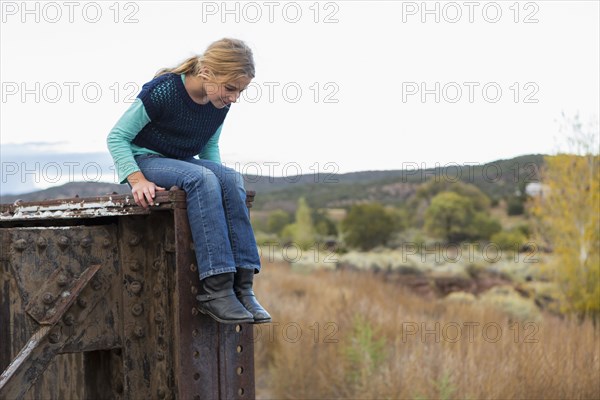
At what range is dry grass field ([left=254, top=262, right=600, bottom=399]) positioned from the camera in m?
6.07

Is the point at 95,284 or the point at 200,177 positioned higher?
the point at 200,177

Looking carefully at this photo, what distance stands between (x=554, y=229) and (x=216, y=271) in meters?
12.3

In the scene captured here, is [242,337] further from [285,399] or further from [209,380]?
[285,399]

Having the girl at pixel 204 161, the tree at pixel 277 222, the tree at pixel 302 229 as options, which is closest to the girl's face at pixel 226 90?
the girl at pixel 204 161

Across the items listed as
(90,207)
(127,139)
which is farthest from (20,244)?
(127,139)

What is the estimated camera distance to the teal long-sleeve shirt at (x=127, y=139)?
3396 millimetres

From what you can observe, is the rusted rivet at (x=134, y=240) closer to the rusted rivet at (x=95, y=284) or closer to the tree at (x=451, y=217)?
the rusted rivet at (x=95, y=284)

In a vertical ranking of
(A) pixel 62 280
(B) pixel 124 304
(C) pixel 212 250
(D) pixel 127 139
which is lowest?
(B) pixel 124 304

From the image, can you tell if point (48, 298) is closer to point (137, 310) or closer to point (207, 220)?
point (137, 310)

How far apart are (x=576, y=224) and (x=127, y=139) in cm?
1188

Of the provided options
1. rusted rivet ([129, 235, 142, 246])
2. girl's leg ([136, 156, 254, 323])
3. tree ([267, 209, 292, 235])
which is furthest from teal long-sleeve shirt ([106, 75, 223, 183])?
tree ([267, 209, 292, 235])

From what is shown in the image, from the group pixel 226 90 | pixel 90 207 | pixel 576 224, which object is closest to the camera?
pixel 90 207

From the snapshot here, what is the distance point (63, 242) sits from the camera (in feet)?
10.6

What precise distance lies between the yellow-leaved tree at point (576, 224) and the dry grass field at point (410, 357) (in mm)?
2887
